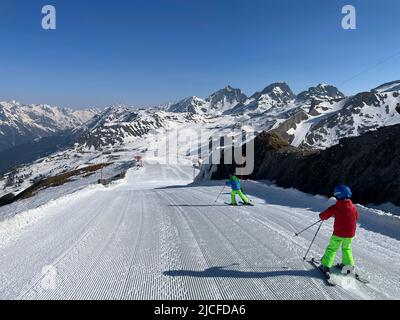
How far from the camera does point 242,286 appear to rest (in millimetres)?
7516

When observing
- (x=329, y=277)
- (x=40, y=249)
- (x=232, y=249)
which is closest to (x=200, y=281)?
(x=232, y=249)

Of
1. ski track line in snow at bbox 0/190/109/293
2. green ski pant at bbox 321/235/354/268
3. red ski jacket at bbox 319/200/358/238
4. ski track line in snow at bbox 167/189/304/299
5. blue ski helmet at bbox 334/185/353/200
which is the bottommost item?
ski track line in snow at bbox 0/190/109/293

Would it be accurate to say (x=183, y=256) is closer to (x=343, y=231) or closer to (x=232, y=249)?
(x=232, y=249)

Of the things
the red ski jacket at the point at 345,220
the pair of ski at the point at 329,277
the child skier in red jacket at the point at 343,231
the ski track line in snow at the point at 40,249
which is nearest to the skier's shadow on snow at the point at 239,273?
the pair of ski at the point at 329,277

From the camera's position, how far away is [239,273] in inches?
326

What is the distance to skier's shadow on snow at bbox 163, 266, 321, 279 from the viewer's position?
811cm

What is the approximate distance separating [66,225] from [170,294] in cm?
906

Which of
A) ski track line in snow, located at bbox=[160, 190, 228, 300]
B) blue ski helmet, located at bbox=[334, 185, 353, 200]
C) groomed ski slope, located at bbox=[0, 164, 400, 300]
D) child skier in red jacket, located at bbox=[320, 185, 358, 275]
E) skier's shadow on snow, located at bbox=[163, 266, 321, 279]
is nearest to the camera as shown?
ski track line in snow, located at bbox=[160, 190, 228, 300]

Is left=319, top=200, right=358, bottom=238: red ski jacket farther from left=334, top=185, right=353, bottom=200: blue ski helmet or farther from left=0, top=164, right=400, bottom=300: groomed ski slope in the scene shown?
left=0, top=164, right=400, bottom=300: groomed ski slope

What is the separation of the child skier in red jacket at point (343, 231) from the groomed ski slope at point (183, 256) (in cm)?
43

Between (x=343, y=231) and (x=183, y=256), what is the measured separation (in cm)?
395

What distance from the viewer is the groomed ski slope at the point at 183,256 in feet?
24.3

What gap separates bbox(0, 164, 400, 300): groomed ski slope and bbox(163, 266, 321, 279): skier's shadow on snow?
0.8 inches

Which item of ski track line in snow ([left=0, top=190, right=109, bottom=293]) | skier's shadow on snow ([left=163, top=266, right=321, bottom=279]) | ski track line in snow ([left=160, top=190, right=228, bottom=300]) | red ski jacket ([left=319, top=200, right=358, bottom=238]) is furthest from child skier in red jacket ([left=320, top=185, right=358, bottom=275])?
ski track line in snow ([left=0, top=190, right=109, bottom=293])
